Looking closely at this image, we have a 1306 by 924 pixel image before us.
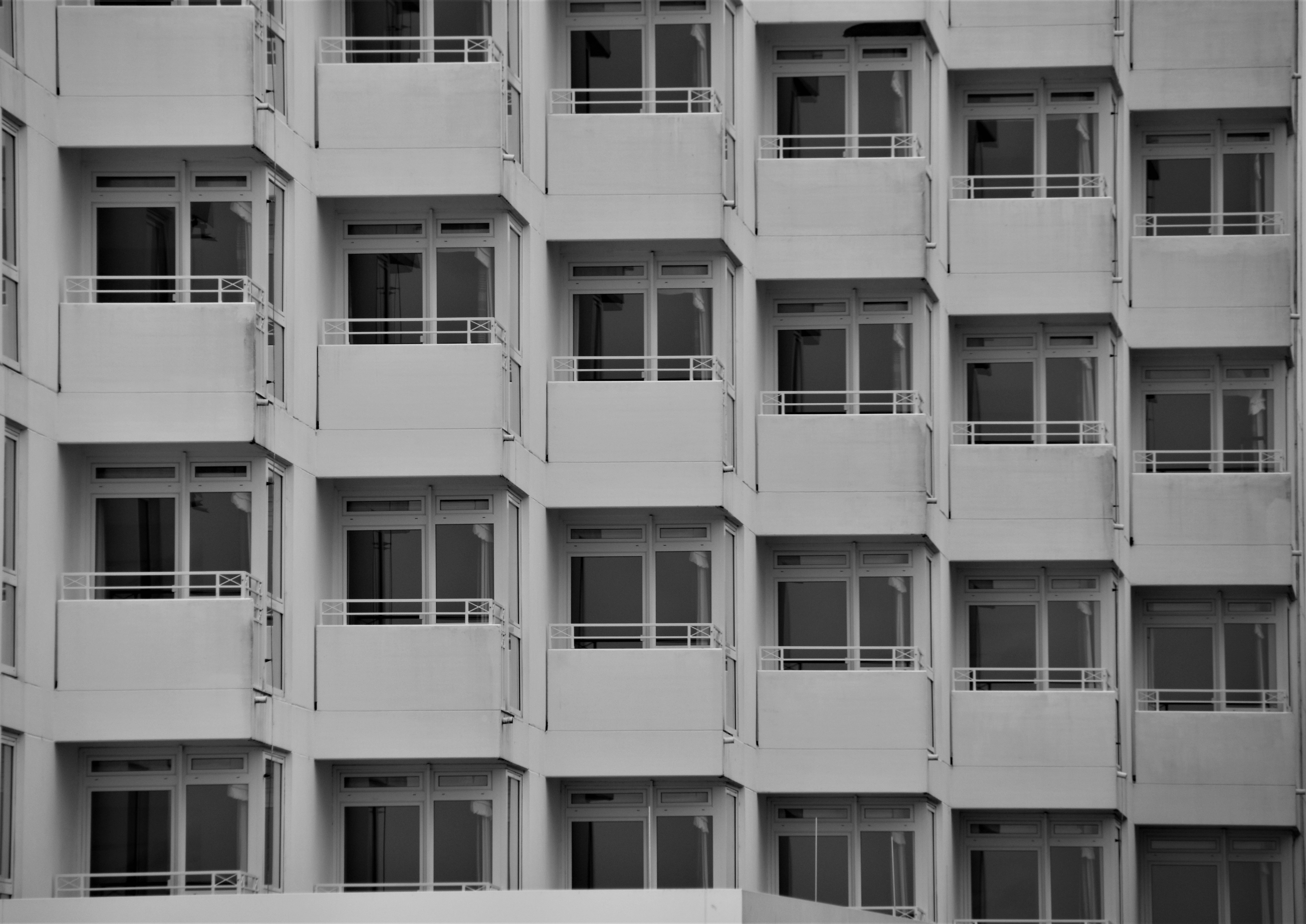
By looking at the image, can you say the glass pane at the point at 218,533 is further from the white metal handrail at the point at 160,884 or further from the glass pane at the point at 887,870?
the glass pane at the point at 887,870

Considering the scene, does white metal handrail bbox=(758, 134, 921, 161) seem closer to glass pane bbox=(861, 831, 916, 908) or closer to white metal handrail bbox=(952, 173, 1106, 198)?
white metal handrail bbox=(952, 173, 1106, 198)

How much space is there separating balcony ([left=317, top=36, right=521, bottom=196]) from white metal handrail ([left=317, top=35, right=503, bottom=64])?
1.06 ft

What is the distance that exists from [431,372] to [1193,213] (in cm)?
1198

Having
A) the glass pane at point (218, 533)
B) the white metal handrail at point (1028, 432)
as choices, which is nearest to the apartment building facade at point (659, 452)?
the glass pane at point (218, 533)

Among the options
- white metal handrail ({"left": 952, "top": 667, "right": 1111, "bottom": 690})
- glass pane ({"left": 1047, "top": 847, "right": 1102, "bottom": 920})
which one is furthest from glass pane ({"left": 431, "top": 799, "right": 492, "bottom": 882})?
glass pane ({"left": 1047, "top": 847, "right": 1102, "bottom": 920})

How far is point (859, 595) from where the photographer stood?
38094 mm

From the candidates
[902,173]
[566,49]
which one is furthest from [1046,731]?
[566,49]

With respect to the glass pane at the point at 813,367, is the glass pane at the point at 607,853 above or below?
below

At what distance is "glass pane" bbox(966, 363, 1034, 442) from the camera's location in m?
39.2

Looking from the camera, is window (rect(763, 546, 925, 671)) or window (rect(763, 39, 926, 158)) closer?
window (rect(763, 546, 925, 671))

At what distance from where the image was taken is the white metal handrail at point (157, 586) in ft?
104

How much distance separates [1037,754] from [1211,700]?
3263 millimetres

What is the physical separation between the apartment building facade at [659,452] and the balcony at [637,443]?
7cm

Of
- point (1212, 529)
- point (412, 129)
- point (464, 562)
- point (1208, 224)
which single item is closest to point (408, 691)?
point (464, 562)
